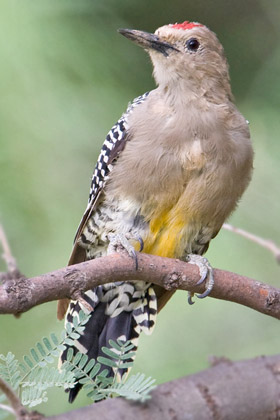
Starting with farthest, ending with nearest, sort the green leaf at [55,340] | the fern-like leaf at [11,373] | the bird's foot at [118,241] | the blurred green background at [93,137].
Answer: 1. the blurred green background at [93,137]
2. the bird's foot at [118,241]
3. the green leaf at [55,340]
4. the fern-like leaf at [11,373]

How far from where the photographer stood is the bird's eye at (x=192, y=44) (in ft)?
11.2

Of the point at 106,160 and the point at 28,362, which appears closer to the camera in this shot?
the point at 28,362

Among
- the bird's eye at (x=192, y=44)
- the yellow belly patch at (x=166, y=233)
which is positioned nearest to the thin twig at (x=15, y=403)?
the yellow belly patch at (x=166, y=233)

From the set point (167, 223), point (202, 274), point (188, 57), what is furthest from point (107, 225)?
point (188, 57)

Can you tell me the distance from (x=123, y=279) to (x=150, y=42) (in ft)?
3.88

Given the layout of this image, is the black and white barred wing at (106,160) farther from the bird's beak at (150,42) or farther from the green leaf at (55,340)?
the green leaf at (55,340)

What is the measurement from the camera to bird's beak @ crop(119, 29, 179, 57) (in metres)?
3.30

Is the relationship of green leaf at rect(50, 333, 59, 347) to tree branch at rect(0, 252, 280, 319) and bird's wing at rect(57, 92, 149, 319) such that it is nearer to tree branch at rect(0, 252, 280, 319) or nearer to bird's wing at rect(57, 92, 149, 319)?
tree branch at rect(0, 252, 280, 319)

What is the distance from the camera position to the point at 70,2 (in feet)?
12.5

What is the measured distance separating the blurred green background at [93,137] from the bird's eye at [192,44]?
0.58 m

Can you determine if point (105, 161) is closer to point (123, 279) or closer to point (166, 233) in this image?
point (166, 233)

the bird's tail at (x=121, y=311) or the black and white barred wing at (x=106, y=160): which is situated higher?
the black and white barred wing at (x=106, y=160)

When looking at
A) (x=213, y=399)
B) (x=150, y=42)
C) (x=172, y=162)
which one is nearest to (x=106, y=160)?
(x=172, y=162)

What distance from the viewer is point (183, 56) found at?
11.2 feet
